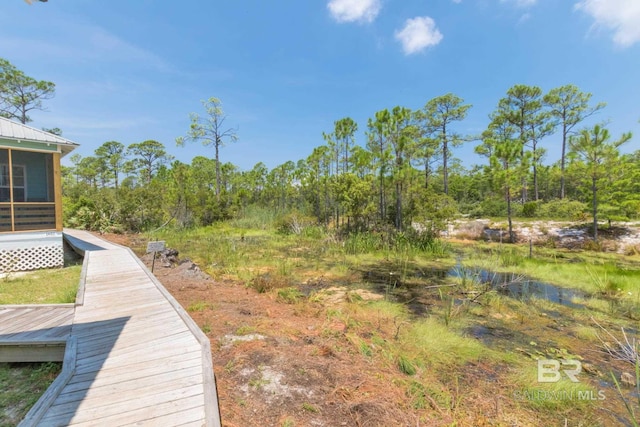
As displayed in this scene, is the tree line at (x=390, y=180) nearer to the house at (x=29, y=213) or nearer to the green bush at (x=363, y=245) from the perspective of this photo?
the green bush at (x=363, y=245)

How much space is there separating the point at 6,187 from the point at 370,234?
41.2 feet

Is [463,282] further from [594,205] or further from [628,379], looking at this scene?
[594,205]

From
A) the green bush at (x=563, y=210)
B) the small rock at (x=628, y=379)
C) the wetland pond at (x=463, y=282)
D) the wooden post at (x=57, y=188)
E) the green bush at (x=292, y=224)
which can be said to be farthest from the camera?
the green bush at (x=292, y=224)

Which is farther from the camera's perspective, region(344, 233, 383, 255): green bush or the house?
region(344, 233, 383, 255): green bush

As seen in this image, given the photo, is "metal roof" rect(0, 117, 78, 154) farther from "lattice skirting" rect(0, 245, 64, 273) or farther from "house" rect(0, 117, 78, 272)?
"lattice skirting" rect(0, 245, 64, 273)

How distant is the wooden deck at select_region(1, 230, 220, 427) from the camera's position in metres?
1.95

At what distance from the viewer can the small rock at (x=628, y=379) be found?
3133 mm

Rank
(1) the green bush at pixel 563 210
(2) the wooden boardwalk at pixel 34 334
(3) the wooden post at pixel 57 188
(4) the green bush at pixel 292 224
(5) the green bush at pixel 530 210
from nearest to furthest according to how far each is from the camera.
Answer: (2) the wooden boardwalk at pixel 34 334 → (3) the wooden post at pixel 57 188 → (1) the green bush at pixel 563 210 → (4) the green bush at pixel 292 224 → (5) the green bush at pixel 530 210

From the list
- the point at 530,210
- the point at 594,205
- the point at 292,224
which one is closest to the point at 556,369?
the point at 594,205

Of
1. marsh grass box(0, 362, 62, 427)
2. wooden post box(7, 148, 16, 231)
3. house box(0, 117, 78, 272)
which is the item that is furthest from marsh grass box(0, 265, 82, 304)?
marsh grass box(0, 362, 62, 427)

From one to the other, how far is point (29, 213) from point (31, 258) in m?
1.22

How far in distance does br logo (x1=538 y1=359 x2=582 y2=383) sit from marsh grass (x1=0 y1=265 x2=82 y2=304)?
7.09 meters

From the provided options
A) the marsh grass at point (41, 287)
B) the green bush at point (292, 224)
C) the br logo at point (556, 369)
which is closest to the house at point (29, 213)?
the marsh grass at point (41, 287)

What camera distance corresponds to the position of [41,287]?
5699mm
